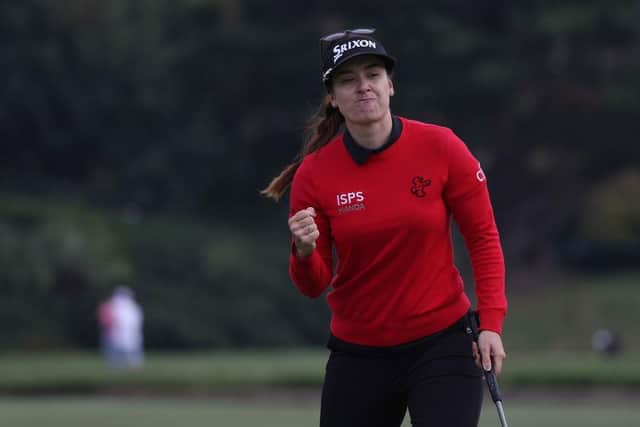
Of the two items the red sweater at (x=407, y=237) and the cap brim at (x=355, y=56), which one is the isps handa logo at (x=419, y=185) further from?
the cap brim at (x=355, y=56)

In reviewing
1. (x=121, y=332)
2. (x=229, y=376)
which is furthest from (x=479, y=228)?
(x=121, y=332)

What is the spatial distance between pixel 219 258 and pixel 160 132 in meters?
7.19

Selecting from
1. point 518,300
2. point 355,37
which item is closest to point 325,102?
point 355,37

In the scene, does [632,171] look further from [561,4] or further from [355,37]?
[355,37]

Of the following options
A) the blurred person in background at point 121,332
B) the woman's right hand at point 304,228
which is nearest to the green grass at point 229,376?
the blurred person in background at point 121,332

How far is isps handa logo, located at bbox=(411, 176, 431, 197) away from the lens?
20.3ft

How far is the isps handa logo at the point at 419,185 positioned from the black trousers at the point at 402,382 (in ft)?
1.71

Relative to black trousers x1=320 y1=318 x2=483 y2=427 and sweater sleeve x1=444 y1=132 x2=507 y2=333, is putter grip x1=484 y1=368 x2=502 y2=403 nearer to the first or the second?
black trousers x1=320 y1=318 x2=483 y2=427

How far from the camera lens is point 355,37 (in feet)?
20.6

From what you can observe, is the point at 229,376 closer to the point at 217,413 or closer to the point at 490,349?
the point at 217,413

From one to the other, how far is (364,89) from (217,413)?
12439 millimetres

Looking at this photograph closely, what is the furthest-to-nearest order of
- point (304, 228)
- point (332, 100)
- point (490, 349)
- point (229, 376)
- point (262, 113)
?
point (262, 113) → point (229, 376) → point (332, 100) → point (490, 349) → point (304, 228)

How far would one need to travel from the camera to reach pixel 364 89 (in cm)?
624

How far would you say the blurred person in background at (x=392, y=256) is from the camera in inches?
243
